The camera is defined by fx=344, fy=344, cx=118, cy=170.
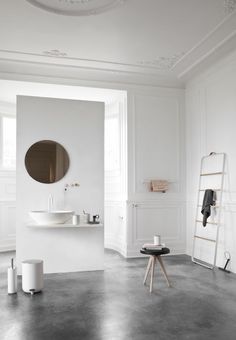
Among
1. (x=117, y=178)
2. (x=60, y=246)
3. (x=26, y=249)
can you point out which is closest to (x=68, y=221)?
(x=60, y=246)

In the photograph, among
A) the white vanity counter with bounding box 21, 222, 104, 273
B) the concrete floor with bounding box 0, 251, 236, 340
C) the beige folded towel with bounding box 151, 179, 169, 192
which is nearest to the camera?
the concrete floor with bounding box 0, 251, 236, 340

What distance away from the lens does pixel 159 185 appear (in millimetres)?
6129

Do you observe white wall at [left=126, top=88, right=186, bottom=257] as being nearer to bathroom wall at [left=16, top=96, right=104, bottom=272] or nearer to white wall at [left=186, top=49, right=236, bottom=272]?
white wall at [left=186, top=49, right=236, bottom=272]

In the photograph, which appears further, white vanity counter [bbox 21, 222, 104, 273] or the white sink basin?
white vanity counter [bbox 21, 222, 104, 273]

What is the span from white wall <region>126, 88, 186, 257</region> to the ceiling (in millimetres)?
704

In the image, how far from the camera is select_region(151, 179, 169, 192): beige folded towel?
20.0 ft

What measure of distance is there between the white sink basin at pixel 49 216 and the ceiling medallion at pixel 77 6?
2510 mm

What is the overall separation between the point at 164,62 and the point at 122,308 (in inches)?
151

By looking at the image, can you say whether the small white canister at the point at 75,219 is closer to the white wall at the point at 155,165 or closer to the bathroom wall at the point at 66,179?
the bathroom wall at the point at 66,179

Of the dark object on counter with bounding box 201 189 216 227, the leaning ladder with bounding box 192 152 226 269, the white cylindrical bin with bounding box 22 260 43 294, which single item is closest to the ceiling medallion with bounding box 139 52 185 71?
the leaning ladder with bounding box 192 152 226 269

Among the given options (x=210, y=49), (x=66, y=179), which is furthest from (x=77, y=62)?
(x=210, y=49)

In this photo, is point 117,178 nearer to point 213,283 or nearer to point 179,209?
A: point 179,209

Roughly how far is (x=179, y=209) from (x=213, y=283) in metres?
2.07

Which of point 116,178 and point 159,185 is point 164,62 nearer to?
point 159,185
